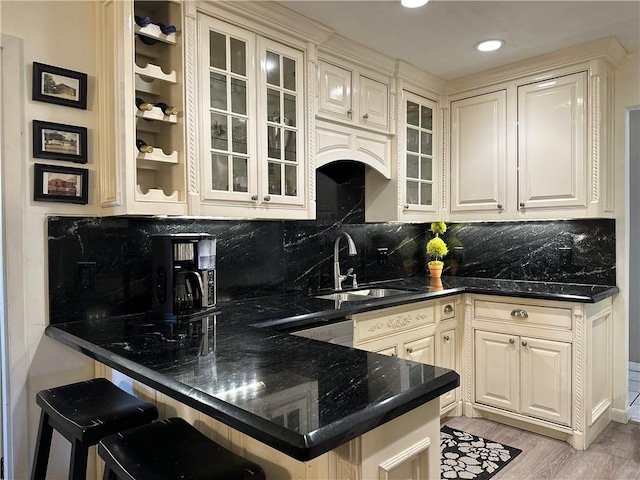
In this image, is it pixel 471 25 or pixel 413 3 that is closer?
pixel 413 3

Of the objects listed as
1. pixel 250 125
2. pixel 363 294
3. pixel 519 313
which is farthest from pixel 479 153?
pixel 250 125

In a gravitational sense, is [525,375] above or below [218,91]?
below

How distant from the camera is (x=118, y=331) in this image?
6.06 ft

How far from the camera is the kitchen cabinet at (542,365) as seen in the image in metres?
2.73

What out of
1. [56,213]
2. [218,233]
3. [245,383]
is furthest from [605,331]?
[56,213]

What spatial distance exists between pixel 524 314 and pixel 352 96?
1774 mm

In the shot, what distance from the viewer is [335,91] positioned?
2.82 m

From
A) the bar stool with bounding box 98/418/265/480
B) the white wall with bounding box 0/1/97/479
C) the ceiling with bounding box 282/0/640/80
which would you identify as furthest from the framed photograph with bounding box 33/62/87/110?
the bar stool with bounding box 98/418/265/480

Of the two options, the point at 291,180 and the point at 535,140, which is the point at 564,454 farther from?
the point at 291,180

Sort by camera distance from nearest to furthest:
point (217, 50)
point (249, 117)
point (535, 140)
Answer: point (217, 50) < point (249, 117) < point (535, 140)

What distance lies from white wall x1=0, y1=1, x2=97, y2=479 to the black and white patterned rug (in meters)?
1.94

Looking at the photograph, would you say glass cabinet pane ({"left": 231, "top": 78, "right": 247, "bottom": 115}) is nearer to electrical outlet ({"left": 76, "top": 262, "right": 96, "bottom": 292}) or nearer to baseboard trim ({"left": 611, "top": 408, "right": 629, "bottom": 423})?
electrical outlet ({"left": 76, "top": 262, "right": 96, "bottom": 292})

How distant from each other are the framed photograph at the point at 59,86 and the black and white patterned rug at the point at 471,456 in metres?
2.57

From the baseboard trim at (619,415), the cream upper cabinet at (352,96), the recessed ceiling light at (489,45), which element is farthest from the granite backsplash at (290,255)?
the recessed ceiling light at (489,45)
